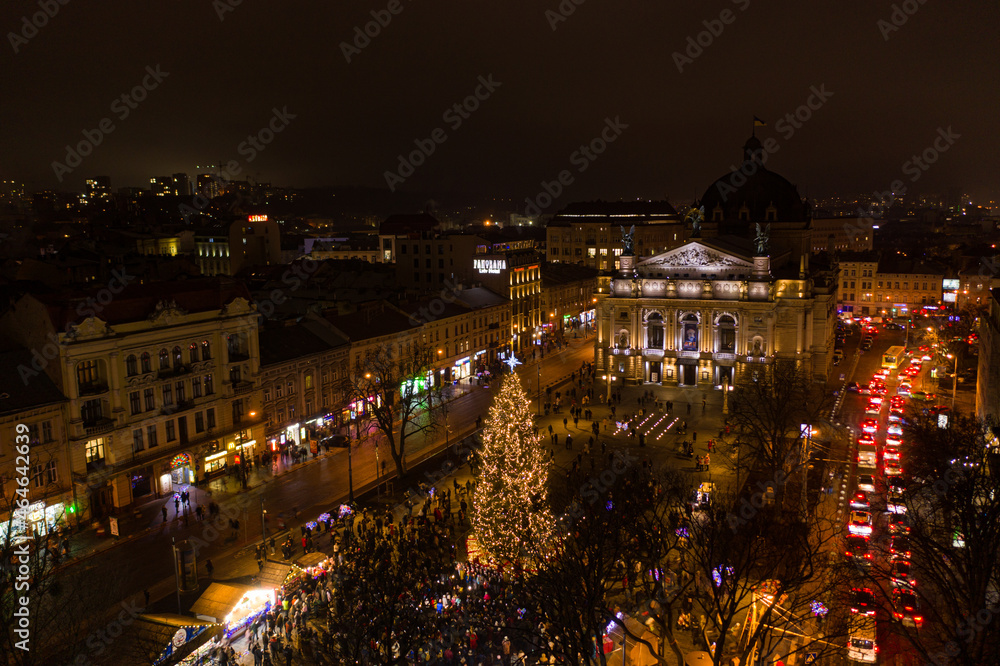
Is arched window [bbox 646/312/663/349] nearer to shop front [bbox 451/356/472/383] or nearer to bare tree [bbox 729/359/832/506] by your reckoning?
bare tree [bbox 729/359/832/506]

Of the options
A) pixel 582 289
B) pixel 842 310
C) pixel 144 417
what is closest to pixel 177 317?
pixel 144 417

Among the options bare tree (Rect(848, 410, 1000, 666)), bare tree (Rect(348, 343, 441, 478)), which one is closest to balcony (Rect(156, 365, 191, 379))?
bare tree (Rect(348, 343, 441, 478))

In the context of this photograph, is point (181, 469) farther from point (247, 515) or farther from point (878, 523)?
point (878, 523)

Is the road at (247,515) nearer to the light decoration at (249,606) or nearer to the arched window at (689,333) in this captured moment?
the light decoration at (249,606)

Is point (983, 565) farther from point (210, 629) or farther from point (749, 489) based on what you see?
point (210, 629)

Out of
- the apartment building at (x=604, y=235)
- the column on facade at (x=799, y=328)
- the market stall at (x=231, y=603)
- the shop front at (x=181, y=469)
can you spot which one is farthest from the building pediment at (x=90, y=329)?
the apartment building at (x=604, y=235)

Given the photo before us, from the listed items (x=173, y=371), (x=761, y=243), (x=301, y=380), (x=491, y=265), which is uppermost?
(x=761, y=243)

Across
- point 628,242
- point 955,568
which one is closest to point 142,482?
point 955,568
